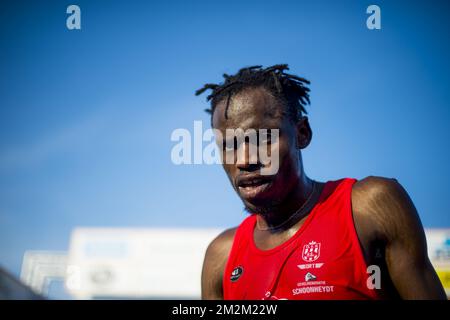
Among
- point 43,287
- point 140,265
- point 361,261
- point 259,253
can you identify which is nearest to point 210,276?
point 259,253

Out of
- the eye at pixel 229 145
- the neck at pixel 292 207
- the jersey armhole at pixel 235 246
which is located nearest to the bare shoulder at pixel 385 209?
the neck at pixel 292 207

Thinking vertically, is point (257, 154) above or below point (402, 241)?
above

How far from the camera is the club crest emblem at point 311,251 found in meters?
2.53

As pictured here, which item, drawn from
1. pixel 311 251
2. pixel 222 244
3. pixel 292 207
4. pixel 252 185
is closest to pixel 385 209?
pixel 311 251

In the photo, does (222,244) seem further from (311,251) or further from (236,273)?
(311,251)

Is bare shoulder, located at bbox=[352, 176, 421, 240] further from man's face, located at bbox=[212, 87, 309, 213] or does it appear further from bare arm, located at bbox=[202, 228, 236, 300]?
bare arm, located at bbox=[202, 228, 236, 300]

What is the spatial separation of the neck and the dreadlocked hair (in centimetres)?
57

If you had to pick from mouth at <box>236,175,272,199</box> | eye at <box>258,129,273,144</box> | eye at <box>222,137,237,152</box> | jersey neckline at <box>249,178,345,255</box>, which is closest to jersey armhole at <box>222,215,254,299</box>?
jersey neckline at <box>249,178,345,255</box>

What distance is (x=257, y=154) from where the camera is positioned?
2.68 m

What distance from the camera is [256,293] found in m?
2.68

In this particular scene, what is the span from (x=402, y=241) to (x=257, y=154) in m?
1.08

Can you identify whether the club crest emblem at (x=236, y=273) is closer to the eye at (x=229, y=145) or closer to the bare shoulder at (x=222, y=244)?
the bare shoulder at (x=222, y=244)

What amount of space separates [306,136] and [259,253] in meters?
1.01
